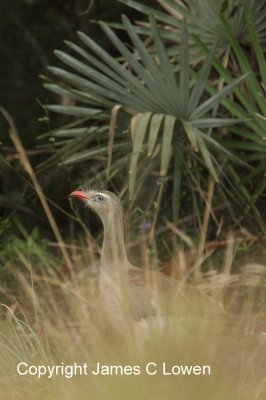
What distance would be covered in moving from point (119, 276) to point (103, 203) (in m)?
0.81

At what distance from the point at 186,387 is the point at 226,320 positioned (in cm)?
62

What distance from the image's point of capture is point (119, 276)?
15.4ft

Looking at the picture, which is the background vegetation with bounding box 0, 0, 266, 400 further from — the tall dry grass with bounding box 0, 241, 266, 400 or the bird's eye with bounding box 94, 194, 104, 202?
the bird's eye with bounding box 94, 194, 104, 202

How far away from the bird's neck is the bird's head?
A: 0.03 m

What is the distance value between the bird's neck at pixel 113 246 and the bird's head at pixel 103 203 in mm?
25

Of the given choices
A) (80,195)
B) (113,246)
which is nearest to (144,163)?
(80,195)

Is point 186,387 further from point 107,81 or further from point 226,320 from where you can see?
point 107,81

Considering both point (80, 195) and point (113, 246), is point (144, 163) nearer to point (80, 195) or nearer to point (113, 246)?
point (80, 195)

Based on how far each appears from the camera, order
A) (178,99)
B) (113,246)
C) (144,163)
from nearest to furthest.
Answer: (113,246) < (178,99) < (144,163)

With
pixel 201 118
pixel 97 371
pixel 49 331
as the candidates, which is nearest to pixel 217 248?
pixel 201 118

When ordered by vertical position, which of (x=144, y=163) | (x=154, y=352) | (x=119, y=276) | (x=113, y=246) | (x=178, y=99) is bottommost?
(x=154, y=352)

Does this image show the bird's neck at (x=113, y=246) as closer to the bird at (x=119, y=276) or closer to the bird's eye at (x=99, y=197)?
the bird at (x=119, y=276)

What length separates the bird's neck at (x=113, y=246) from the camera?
511 centimetres

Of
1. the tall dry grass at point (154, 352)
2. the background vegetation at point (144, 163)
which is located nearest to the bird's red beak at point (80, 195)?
the background vegetation at point (144, 163)
